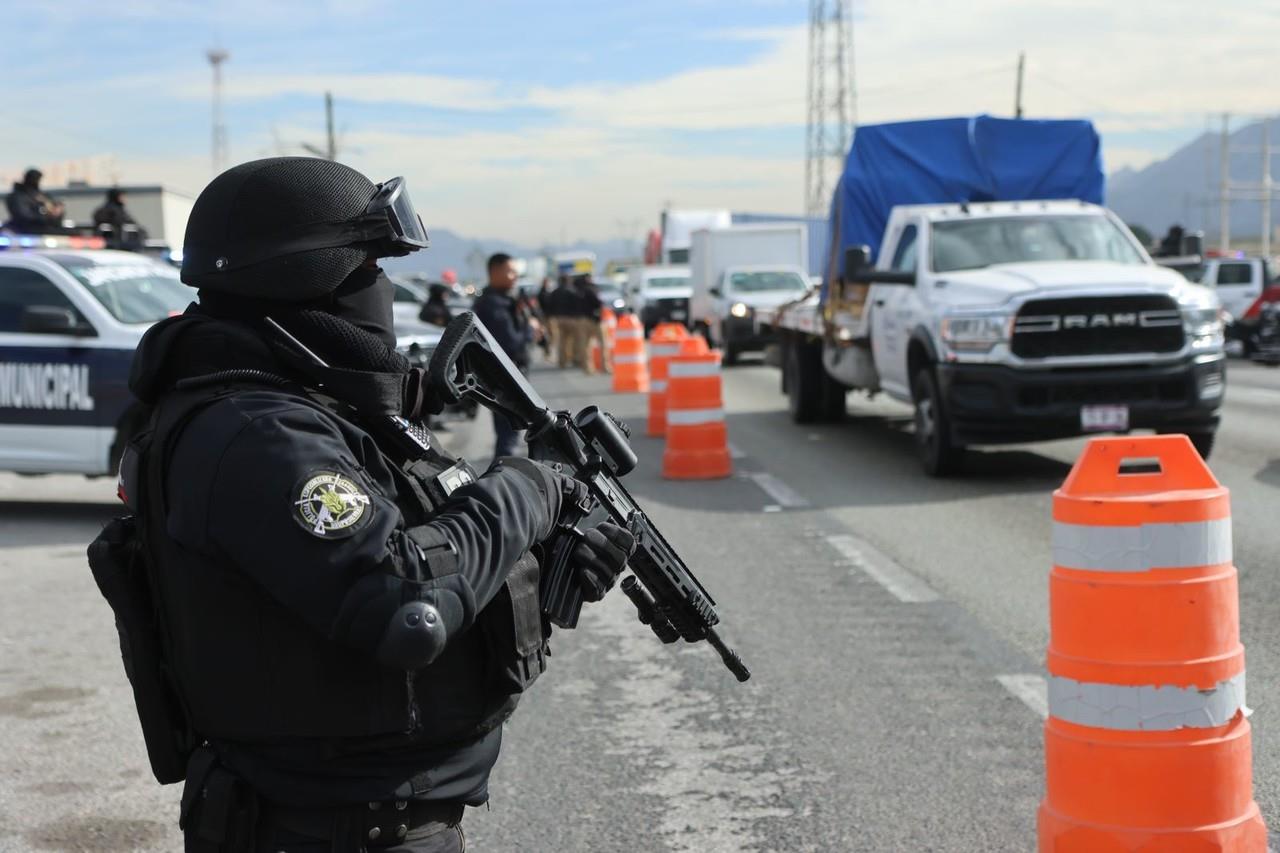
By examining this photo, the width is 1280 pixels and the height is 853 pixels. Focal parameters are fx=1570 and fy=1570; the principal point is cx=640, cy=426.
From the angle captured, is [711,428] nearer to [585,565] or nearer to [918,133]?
[918,133]

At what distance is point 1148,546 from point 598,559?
1568mm

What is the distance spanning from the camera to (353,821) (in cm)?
237

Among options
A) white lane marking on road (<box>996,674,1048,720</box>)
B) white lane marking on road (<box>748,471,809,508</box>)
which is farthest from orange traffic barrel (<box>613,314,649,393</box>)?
white lane marking on road (<box>996,674,1048,720</box>)

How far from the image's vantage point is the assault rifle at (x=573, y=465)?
8.30ft

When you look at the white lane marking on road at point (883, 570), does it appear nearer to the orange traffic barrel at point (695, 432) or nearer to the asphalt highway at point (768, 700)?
the asphalt highway at point (768, 700)

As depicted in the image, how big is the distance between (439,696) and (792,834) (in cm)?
224

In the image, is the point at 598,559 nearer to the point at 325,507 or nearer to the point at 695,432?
the point at 325,507

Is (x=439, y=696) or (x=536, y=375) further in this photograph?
(x=536, y=375)

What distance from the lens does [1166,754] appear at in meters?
3.53

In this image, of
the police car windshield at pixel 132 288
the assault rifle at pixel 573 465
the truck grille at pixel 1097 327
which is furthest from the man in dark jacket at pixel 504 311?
the assault rifle at pixel 573 465

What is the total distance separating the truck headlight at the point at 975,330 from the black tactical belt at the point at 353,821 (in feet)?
30.4

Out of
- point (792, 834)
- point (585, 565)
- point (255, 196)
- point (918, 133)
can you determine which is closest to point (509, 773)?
point (792, 834)

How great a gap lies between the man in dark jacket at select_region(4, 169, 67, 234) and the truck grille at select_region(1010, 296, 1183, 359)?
1042 cm

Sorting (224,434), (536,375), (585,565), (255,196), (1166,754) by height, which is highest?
(255,196)
